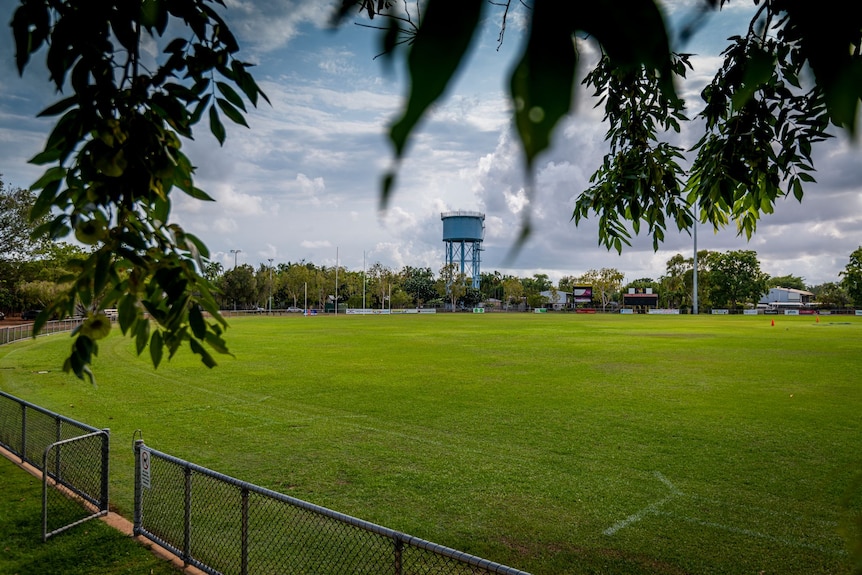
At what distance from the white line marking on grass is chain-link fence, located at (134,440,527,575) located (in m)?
2.33

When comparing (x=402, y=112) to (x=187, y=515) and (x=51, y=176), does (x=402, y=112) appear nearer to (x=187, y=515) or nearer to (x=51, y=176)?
(x=51, y=176)

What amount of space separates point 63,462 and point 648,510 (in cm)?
903

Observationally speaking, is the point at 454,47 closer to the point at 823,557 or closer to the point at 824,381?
the point at 823,557

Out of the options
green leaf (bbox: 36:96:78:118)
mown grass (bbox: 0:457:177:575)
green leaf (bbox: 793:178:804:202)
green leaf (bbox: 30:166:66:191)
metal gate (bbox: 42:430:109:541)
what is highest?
green leaf (bbox: 793:178:804:202)

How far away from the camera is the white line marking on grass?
7.77 m

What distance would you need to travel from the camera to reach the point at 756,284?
115 metres

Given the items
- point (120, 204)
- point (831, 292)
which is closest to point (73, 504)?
point (120, 204)

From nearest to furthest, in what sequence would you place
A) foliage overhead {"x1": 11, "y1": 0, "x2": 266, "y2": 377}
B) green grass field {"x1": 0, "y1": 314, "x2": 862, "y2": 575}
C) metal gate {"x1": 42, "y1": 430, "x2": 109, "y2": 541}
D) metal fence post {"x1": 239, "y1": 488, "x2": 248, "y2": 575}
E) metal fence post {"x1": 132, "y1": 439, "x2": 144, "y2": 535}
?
1. foliage overhead {"x1": 11, "y1": 0, "x2": 266, "y2": 377}
2. metal fence post {"x1": 239, "y1": 488, "x2": 248, "y2": 575}
3. metal fence post {"x1": 132, "y1": 439, "x2": 144, "y2": 535}
4. green grass field {"x1": 0, "y1": 314, "x2": 862, "y2": 575}
5. metal gate {"x1": 42, "y1": 430, "x2": 109, "y2": 541}

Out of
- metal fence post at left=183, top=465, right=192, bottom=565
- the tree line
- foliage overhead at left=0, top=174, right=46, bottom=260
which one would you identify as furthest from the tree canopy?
the tree line

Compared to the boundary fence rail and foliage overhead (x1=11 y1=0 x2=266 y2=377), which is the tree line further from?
foliage overhead (x1=11 y1=0 x2=266 y2=377)

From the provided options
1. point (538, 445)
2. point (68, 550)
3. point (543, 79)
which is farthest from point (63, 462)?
point (543, 79)

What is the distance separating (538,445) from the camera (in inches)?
468

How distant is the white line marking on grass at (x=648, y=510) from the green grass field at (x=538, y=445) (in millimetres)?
36

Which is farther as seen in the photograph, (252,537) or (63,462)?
(63,462)
